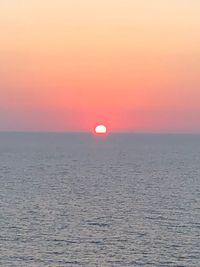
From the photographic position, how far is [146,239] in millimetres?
71688

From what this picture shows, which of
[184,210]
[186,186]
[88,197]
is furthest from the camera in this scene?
[186,186]

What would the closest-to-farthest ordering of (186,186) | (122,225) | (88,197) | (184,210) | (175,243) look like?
1. (175,243)
2. (122,225)
3. (184,210)
4. (88,197)
5. (186,186)

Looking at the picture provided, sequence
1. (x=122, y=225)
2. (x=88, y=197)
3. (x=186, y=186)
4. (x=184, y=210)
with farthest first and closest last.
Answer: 1. (x=186, y=186)
2. (x=88, y=197)
3. (x=184, y=210)
4. (x=122, y=225)

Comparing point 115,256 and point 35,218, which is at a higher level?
point 35,218

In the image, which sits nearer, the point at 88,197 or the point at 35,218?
the point at 35,218

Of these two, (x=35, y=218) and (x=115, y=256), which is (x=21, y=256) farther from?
(x=35, y=218)

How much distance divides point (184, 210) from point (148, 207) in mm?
6974

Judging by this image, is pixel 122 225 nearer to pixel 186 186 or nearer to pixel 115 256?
pixel 115 256

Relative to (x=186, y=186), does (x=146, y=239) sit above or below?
below

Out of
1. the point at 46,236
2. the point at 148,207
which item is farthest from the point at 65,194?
the point at 46,236

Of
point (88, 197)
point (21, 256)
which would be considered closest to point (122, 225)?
point (21, 256)

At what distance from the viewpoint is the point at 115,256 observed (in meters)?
63.9

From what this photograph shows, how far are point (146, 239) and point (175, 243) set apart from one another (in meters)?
4.32

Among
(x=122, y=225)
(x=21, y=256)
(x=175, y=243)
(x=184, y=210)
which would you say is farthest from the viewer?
(x=184, y=210)
